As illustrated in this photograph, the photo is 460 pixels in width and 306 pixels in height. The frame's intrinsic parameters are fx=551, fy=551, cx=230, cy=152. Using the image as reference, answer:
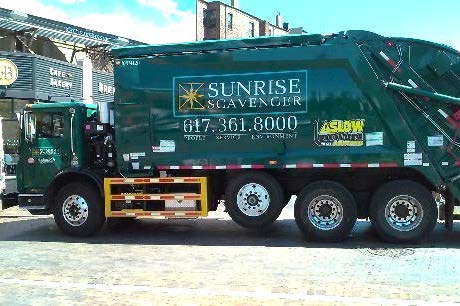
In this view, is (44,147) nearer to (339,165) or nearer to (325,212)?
(325,212)

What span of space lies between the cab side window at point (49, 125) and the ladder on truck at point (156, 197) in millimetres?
1470

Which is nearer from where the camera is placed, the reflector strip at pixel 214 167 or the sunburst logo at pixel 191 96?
the reflector strip at pixel 214 167

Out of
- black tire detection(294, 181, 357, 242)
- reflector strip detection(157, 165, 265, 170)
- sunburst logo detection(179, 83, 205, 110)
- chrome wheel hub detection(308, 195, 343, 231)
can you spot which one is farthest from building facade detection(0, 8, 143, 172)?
chrome wheel hub detection(308, 195, 343, 231)

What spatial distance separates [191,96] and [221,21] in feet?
159

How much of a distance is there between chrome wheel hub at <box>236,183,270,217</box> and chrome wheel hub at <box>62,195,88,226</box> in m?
3.03

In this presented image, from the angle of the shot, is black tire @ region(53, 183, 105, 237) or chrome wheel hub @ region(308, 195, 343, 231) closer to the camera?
chrome wheel hub @ region(308, 195, 343, 231)

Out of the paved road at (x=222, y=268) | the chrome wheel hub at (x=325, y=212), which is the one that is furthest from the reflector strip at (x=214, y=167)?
the paved road at (x=222, y=268)

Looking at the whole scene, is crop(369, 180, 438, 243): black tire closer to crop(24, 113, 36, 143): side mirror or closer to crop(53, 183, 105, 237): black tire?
crop(53, 183, 105, 237): black tire

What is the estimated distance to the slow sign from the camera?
67.5 feet

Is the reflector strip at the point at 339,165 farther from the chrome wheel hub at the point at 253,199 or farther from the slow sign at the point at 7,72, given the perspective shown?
the slow sign at the point at 7,72

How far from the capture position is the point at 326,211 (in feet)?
31.6

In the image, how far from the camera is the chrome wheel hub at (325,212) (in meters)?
9.55

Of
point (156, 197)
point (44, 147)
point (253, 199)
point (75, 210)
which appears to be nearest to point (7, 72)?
point (44, 147)

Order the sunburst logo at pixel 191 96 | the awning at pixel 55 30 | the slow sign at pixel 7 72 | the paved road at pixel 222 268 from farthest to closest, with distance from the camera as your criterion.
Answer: the awning at pixel 55 30 → the slow sign at pixel 7 72 → the sunburst logo at pixel 191 96 → the paved road at pixel 222 268
